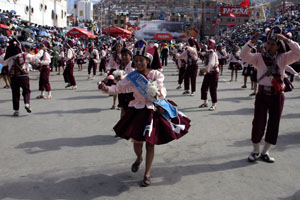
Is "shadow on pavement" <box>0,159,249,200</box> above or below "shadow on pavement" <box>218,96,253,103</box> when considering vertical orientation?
below

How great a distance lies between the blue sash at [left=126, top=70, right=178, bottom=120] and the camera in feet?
14.9

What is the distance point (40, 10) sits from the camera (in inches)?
1850

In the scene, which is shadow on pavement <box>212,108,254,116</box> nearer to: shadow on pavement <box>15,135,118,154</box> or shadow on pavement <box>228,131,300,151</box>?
shadow on pavement <box>228,131,300,151</box>

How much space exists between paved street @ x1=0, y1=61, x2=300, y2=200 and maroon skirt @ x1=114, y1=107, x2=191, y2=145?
0.68 meters

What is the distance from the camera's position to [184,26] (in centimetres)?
8144

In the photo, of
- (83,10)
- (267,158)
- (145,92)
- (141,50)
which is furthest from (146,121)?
(83,10)

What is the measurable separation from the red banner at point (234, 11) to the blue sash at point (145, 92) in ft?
170

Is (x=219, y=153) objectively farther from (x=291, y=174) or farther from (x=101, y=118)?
(x=101, y=118)

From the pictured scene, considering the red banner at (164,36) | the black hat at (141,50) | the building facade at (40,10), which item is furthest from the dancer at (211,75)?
the red banner at (164,36)

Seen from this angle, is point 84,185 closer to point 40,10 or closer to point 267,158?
point 267,158

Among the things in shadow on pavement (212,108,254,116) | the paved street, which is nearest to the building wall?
shadow on pavement (212,108,254,116)

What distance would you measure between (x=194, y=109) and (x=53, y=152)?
5150mm

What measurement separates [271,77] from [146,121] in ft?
7.17

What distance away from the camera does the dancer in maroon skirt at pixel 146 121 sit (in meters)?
4.38
